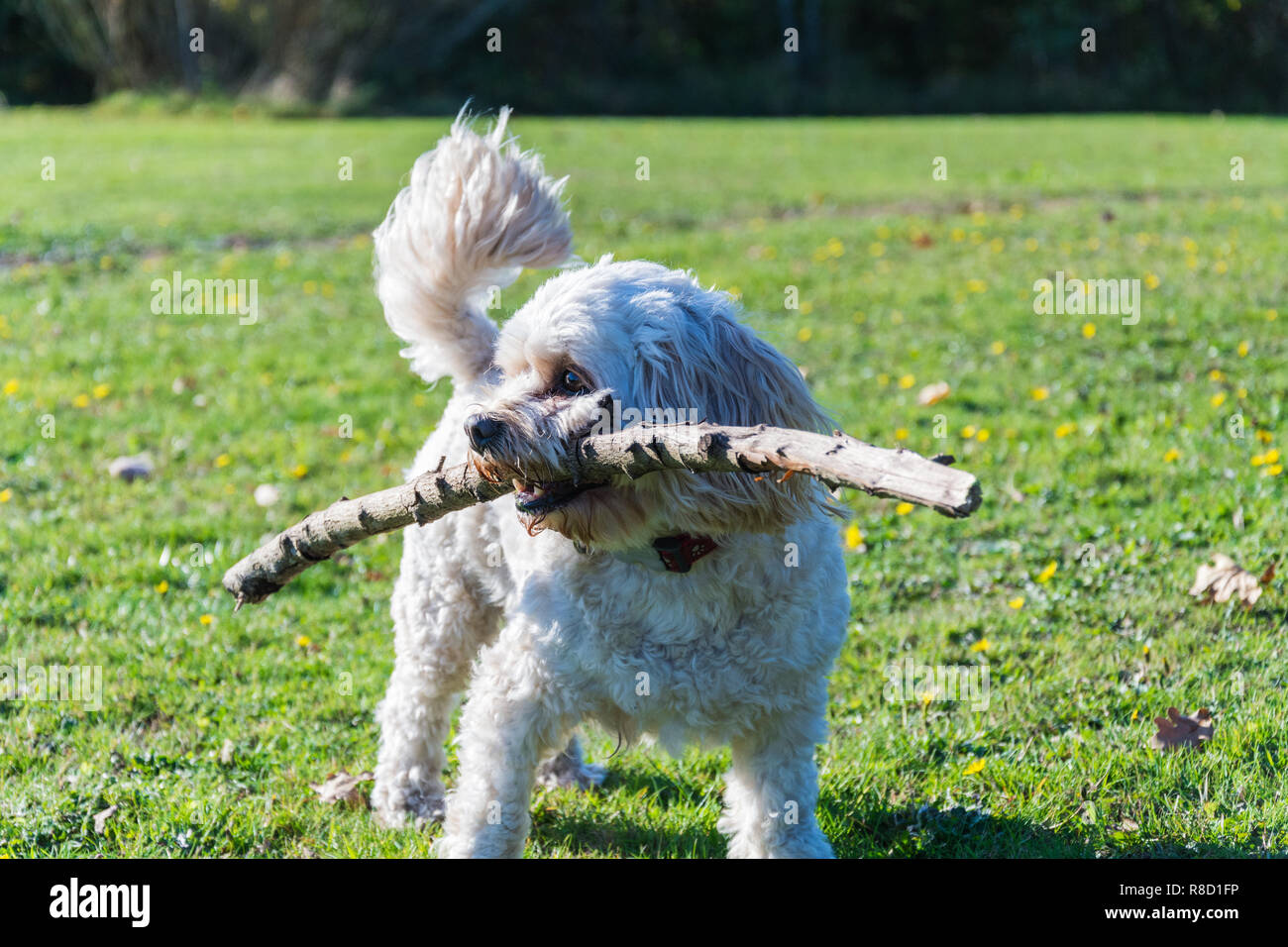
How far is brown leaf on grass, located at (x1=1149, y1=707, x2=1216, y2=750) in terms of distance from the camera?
4.04m

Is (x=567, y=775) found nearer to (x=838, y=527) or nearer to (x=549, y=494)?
(x=838, y=527)

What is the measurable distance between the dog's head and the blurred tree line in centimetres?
2730

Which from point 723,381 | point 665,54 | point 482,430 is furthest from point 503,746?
point 665,54

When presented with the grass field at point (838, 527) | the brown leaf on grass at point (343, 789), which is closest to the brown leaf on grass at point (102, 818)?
the grass field at point (838, 527)

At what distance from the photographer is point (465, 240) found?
393 cm

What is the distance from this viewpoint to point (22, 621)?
5227 millimetres

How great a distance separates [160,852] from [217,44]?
30.5m

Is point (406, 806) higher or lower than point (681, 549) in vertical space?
lower

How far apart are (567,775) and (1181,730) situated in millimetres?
2097

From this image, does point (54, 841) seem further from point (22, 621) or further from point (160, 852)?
point (22, 621)

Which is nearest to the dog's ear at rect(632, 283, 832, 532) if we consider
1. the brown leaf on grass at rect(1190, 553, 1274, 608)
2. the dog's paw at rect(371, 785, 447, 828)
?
the dog's paw at rect(371, 785, 447, 828)

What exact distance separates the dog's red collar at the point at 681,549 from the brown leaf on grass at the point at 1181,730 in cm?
186

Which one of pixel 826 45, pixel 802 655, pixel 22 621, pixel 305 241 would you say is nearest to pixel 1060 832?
pixel 802 655

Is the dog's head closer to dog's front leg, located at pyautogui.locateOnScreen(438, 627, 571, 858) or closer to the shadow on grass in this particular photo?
dog's front leg, located at pyautogui.locateOnScreen(438, 627, 571, 858)
